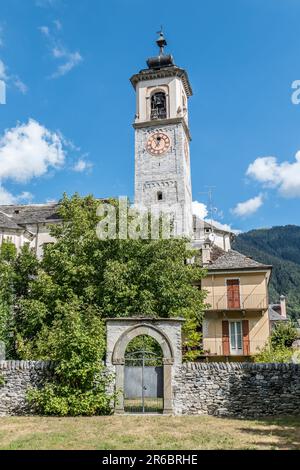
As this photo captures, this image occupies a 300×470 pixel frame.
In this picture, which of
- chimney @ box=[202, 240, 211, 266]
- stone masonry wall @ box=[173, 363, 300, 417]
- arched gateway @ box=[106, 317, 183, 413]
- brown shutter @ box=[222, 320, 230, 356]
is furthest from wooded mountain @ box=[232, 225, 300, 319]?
arched gateway @ box=[106, 317, 183, 413]

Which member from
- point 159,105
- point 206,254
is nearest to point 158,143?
point 159,105

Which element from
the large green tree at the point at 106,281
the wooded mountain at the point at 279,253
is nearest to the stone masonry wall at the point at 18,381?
the large green tree at the point at 106,281

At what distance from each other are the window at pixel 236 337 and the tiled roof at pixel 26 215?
17254 millimetres

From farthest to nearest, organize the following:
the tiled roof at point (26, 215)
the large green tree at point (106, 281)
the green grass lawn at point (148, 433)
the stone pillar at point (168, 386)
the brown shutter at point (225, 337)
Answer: the tiled roof at point (26, 215)
the brown shutter at point (225, 337)
the large green tree at point (106, 281)
the stone pillar at point (168, 386)
the green grass lawn at point (148, 433)

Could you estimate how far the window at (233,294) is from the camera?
29125mm

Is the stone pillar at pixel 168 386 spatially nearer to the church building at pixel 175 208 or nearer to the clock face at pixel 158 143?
the church building at pixel 175 208

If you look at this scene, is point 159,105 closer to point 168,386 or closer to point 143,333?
point 143,333

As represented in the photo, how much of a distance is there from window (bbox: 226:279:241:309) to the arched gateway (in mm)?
14641

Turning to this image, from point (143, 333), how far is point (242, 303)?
597 inches

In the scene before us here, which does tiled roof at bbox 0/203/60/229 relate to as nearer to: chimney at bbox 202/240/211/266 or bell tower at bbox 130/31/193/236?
bell tower at bbox 130/31/193/236

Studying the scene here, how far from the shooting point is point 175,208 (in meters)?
35.6

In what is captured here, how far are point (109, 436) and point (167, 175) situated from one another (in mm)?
27336

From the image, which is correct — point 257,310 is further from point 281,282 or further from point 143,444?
point 281,282
